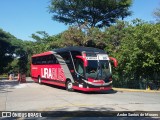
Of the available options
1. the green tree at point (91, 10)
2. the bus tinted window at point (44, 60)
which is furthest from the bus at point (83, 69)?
the green tree at point (91, 10)

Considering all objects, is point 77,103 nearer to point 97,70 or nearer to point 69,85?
point 97,70

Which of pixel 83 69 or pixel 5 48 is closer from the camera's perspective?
pixel 83 69

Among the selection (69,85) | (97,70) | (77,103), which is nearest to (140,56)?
(97,70)

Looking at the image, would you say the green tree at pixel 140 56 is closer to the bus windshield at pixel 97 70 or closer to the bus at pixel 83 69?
the bus at pixel 83 69

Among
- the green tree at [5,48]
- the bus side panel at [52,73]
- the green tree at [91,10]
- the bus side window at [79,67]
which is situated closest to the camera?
the bus side window at [79,67]

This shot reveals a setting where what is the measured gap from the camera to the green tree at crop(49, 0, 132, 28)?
4450 cm

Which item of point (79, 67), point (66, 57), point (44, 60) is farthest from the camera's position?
point (44, 60)

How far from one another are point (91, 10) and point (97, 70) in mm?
24862

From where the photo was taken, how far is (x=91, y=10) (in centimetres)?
4556

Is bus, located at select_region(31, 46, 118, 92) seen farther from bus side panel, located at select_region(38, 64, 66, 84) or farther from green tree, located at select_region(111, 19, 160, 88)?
green tree, located at select_region(111, 19, 160, 88)

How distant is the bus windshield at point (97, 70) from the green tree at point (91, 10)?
22.5m

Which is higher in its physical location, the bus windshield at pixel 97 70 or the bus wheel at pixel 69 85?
the bus windshield at pixel 97 70

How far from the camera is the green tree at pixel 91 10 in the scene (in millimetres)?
44500

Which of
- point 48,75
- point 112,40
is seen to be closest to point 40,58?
point 48,75
